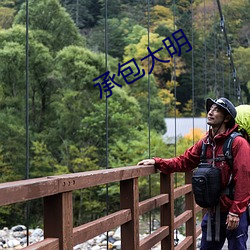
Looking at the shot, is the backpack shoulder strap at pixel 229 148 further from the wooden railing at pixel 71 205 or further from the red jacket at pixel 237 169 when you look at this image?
the wooden railing at pixel 71 205

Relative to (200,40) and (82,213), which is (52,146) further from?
(200,40)

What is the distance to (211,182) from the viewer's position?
190 cm

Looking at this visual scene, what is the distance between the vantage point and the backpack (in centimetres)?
191

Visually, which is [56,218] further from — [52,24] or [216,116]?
[52,24]

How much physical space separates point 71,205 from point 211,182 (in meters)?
0.62

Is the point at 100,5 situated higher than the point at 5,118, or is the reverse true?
the point at 100,5

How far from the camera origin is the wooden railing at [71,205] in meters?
1.25

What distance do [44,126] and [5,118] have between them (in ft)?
3.91

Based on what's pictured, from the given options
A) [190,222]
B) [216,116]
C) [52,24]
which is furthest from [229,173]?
[52,24]

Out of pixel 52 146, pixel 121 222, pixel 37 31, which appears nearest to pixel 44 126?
pixel 52 146

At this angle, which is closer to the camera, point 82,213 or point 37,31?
point 82,213

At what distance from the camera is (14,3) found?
1562cm

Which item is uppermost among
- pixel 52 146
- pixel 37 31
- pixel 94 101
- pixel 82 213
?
pixel 37 31

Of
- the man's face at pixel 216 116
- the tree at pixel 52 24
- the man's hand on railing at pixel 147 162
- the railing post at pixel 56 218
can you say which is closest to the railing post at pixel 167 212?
the man's hand on railing at pixel 147 162
